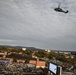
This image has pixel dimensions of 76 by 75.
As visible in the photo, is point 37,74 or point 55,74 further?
point 37,74

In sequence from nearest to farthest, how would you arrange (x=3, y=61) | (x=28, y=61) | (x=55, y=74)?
1. (x=55, y=74)
2. (x=3, y=61)
3. (x=28, y=61)

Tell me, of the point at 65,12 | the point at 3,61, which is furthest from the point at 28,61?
the point at 65,12

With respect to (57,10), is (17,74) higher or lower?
lower

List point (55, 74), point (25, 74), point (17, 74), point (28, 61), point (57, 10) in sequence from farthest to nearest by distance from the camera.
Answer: point (28, 61) → point (25, 74) → point (17, 74) → point (55, 74) → point (57, 10)

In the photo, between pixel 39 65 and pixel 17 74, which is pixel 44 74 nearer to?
pixel 17 74

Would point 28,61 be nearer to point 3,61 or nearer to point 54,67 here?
point 3,61

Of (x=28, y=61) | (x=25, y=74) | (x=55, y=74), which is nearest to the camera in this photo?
(x=55, y=74)

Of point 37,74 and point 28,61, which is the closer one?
point 37,74

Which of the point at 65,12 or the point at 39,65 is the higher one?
the point at 65,12

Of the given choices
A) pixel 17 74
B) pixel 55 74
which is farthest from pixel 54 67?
pixel 17 74
